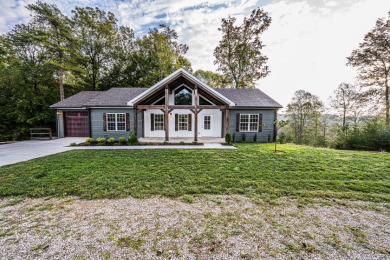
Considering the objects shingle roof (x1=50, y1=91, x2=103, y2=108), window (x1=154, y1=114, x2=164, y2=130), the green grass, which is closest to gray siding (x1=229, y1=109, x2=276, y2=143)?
window (x1=154, y1=114, x2=164, y2=130)

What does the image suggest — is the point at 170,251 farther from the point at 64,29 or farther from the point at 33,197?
the point at 64,29

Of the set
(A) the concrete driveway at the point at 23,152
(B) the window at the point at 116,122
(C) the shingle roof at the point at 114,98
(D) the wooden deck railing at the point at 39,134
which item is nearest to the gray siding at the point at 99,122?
(B) the window at the point at 116,122

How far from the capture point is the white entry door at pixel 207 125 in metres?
12.4

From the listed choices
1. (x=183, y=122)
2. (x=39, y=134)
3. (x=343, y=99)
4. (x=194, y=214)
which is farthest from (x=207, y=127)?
(x=343, y=99)

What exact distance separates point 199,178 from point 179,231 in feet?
6.56

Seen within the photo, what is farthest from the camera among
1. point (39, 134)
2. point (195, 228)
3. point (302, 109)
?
point (302, 109)

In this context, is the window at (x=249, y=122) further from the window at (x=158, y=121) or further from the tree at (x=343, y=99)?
the tree at (x=343, y=99)

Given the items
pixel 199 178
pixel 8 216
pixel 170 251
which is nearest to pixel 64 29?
pixel 8 216

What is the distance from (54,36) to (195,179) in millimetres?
21579

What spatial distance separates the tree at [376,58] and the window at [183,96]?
1702 centimetres

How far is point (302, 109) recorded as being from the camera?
21375mm

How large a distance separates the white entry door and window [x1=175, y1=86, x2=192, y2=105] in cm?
194

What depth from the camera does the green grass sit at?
3.46m

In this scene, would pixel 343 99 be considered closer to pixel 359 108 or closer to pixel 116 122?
pixel 359 108
